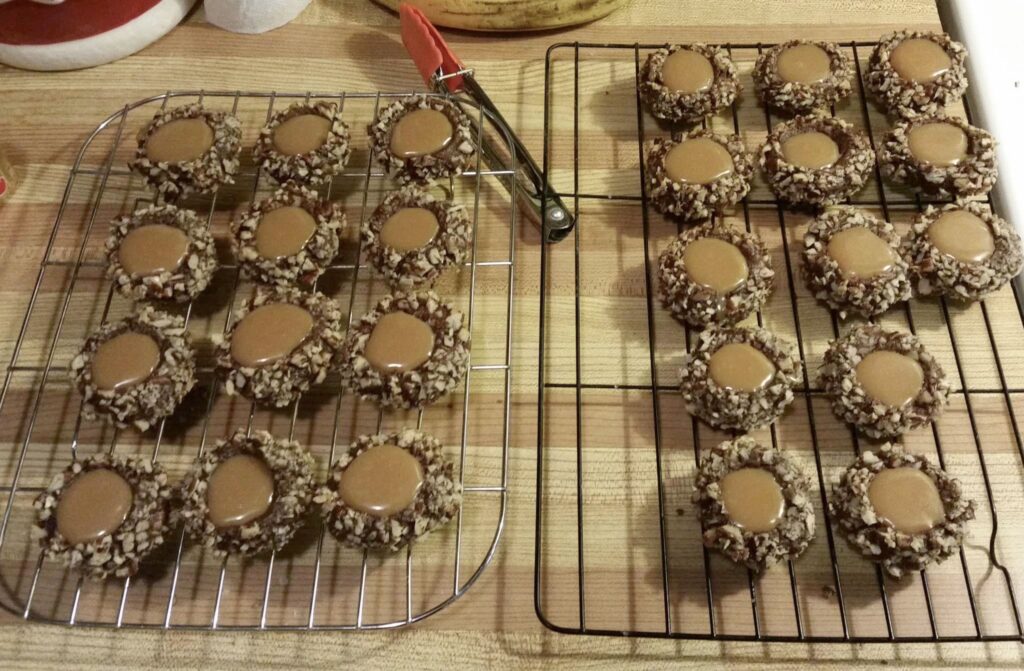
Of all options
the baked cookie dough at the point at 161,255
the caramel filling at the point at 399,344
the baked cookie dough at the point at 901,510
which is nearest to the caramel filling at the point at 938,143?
the baked cookie dough at the point at 901,510

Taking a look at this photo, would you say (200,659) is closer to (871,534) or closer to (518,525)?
(518,525)

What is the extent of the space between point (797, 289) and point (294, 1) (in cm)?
174

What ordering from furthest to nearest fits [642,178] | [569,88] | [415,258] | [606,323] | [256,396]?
1. [569,88]
2. [642,178]
3. [606,323]
4. [415,258]
5. [256,396]

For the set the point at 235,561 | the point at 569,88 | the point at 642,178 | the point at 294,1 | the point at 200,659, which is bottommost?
the point at 200,659

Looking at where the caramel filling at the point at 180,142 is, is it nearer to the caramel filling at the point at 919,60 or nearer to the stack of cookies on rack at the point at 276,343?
the stack of cookies on rack at the point at 276,343

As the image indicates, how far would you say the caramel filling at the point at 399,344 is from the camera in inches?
64.7

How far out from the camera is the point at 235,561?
167cm

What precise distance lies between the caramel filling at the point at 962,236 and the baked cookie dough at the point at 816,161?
218 millimetres

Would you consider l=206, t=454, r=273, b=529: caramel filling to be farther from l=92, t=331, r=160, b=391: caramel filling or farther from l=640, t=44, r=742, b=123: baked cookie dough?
l=640, t=44, r=742, b=123: baked cookie dough

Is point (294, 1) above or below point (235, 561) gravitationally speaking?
above

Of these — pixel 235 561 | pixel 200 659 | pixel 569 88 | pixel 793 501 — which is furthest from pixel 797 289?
pixel 200 659

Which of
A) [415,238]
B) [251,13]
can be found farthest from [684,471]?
[251,13]

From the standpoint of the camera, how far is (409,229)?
1.80 meters

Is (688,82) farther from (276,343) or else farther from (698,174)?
(276,343)
